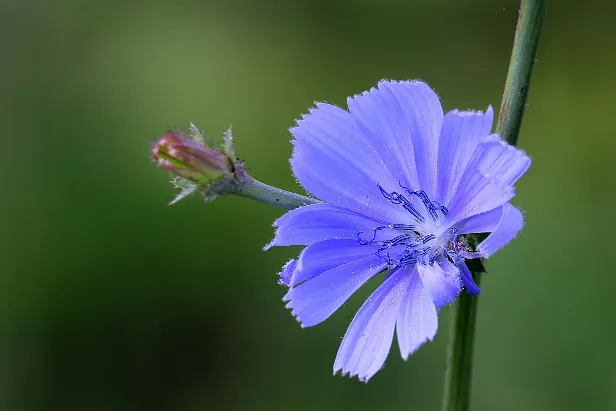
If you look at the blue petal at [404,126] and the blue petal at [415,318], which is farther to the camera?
the blue petal at [404,126]

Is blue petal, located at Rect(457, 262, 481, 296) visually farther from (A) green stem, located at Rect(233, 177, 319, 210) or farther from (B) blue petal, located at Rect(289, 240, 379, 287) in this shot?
(A) green stem, located at Rect(233, 177, 319, 210)

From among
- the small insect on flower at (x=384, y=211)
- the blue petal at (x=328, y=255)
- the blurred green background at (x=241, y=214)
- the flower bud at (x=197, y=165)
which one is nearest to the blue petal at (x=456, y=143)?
the small insect on flower at (x=384, y=211)

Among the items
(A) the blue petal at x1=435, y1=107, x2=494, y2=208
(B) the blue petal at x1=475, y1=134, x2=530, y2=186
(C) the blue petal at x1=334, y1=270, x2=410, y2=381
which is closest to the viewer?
(B) the blue petal at x1=475, y1=134, x2=530, y2=186

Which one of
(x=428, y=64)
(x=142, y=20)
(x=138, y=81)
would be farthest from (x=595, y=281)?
(x=142, y=20)

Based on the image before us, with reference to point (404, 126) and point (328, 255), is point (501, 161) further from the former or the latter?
point (328, 255)

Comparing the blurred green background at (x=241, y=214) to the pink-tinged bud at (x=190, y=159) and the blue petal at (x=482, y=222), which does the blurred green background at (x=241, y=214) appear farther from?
the pink-tinged bud at (x=190, y=159)

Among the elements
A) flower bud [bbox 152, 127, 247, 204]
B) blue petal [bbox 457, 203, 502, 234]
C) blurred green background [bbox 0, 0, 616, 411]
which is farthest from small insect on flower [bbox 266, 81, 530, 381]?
blurred green background [bbox 0, 0, 616, 411]
